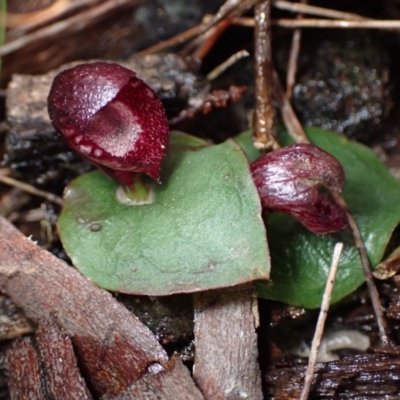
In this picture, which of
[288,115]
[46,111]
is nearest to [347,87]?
[288,115]

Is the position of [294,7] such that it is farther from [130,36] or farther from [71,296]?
[71,296]

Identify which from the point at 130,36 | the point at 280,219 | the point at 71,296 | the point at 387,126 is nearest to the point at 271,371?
the point at 280,219

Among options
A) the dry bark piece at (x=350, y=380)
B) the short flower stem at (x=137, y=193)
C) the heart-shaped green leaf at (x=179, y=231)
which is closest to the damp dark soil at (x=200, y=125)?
the dry bark piece at (x=350, y=380)

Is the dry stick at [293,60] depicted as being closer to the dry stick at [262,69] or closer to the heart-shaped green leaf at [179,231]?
the dry stick at [262,69]

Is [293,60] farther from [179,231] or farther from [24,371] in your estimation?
[24,371]

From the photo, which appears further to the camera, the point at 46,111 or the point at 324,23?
the point at 324,23

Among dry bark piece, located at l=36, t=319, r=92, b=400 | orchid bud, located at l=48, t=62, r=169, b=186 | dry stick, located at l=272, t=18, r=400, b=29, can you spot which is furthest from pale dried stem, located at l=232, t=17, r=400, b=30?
dry bark piece, located at l=36, t=319, r=92, b=400
